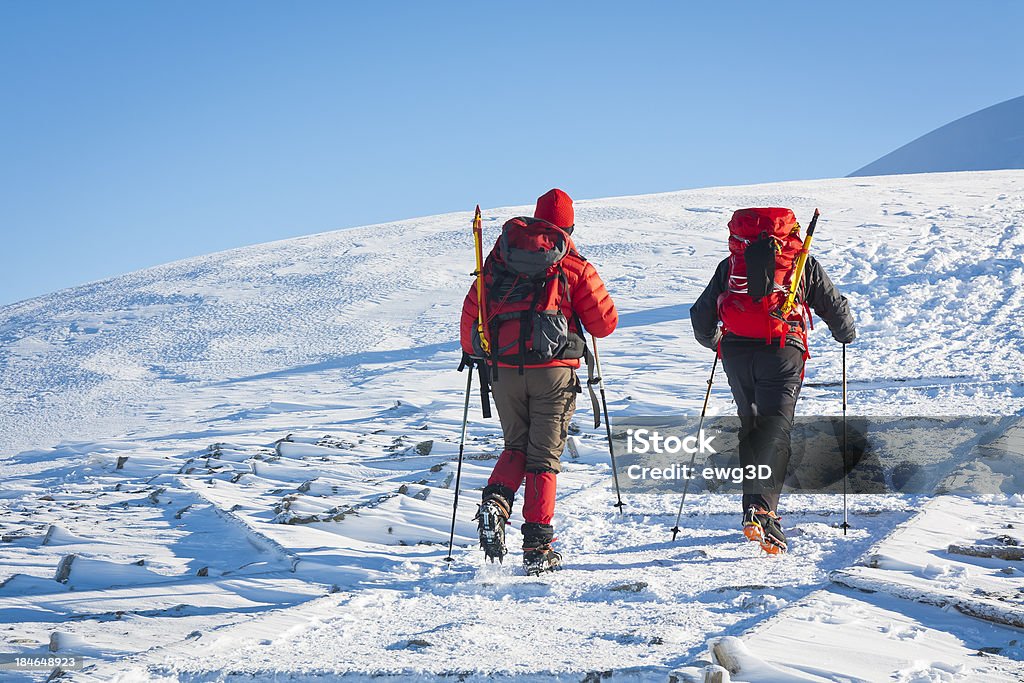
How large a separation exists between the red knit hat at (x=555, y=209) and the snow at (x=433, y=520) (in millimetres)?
1840

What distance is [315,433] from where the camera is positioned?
10.0 meters

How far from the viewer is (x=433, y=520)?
18.2ft

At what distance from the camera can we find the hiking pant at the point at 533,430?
14.8 ft

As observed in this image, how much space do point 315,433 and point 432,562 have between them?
5751 millimetres

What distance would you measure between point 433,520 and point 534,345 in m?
1.75

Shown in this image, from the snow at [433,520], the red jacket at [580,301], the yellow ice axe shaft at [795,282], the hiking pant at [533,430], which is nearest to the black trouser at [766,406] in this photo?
the yellow ice axe shaft at [795,282]

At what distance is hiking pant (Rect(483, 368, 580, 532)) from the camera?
4.52 m

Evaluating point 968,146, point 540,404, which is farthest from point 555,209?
point 968,146

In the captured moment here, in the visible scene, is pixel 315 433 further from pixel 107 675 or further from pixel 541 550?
pixel 107 675

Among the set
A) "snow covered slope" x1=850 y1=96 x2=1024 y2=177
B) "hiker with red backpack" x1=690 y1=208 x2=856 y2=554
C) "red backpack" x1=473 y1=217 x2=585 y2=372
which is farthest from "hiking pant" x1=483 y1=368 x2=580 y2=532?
"snow covered slope" x1=850 y1=96 x2=1024 y2=177

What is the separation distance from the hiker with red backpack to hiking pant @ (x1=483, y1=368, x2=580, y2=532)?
1.03 m

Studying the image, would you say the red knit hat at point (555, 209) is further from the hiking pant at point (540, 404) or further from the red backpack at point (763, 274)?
the red backpack at point (763, 274)

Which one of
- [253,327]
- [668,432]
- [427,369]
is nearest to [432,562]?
[668,432]

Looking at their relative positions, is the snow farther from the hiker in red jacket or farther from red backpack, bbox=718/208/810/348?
red backpack, bbox=718/208/810/348
